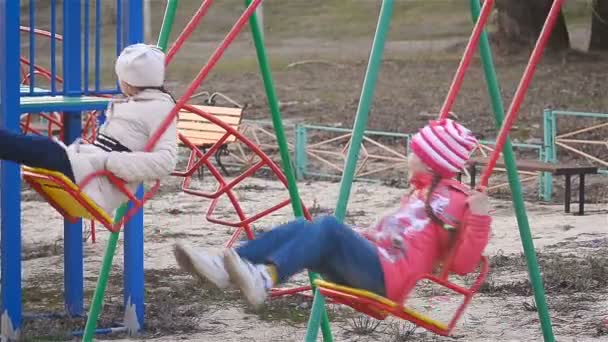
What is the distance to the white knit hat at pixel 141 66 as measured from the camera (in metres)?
5.29

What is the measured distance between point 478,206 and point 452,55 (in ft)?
59.4

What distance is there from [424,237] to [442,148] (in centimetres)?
34

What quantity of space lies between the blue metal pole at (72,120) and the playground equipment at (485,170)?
1687 millimetres

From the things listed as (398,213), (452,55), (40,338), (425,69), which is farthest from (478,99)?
(398,213)

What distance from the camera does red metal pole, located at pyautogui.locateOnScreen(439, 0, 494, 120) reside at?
523 cm

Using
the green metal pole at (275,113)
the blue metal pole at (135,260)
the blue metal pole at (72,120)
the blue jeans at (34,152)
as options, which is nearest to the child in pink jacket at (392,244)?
the blue jeans at (34,152)

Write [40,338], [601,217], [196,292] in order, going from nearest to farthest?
[40,338], [196,292], [601,217]

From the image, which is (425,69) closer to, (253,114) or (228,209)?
(253,114)

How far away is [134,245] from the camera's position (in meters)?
7.03

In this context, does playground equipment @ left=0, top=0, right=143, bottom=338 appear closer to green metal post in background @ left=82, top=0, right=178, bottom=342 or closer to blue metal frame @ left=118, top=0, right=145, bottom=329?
blue metal frame @ left=118, top=0, right=145, bottom=329

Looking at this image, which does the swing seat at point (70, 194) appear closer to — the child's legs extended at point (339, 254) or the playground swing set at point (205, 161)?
the playground swing set at point (205, 161)

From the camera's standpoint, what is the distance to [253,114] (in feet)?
58.1

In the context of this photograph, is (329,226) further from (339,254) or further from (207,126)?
(207,126)

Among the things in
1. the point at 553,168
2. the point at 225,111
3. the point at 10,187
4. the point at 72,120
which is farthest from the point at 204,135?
the point at 10,187
